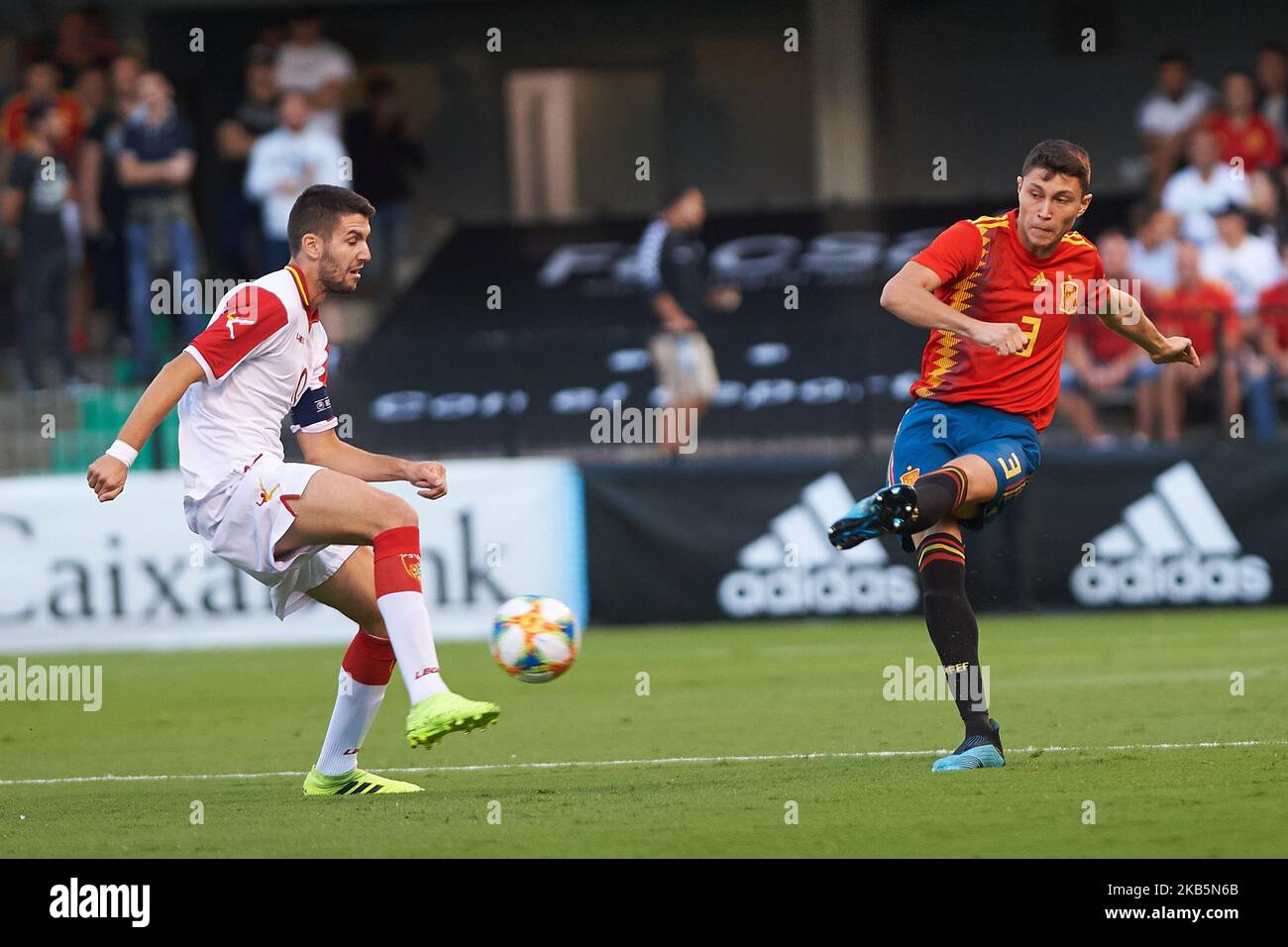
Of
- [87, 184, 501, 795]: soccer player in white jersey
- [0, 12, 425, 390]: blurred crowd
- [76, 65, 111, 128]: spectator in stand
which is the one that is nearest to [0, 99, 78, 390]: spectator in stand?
[0, 12, 425, 390]: blurred crowd

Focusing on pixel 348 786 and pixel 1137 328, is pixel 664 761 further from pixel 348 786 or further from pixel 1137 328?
pixel 1137 328

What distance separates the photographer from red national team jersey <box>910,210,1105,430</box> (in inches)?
306

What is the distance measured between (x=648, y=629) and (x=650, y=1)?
400 inches

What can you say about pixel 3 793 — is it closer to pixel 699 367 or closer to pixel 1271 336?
pixel 699 367

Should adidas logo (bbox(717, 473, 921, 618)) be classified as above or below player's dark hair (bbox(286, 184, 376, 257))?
below

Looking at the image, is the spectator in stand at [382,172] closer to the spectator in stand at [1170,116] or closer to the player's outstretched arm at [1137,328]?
the spectator in stand at [1170,116]

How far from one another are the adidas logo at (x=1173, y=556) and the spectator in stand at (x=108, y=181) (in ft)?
28.5

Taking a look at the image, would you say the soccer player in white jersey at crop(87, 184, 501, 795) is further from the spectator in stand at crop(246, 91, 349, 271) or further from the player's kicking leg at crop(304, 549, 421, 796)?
the spectator in stand at crop(246, 91, 349, 271)

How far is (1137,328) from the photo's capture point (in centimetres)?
806

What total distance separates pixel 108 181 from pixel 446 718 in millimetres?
12402

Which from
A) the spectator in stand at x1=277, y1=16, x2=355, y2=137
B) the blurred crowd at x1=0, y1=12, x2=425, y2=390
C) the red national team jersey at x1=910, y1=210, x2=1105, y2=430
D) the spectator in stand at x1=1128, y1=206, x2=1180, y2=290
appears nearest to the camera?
the red national team jersey at x1=910, y1=210, x2=1105, y2=430

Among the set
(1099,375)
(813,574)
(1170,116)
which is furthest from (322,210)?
(1170,116)

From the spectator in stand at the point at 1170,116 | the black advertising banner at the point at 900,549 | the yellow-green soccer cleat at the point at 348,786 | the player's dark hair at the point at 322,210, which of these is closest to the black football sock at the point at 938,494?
the yellow-green soccer cleat at the point at 348,786

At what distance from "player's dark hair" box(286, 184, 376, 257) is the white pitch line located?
7.34ft
